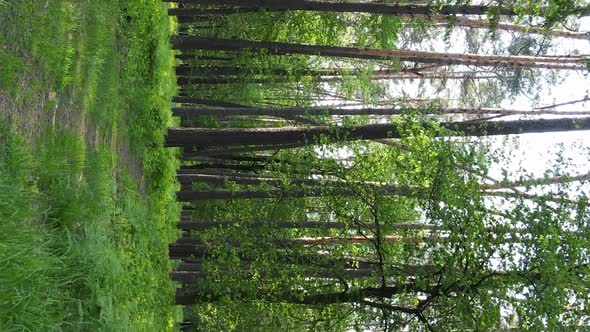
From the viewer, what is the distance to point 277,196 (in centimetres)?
1280

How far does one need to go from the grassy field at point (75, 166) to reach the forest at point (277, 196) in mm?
30

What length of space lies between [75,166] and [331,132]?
472 centimetres

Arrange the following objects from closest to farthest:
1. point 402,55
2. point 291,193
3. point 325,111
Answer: point 291,193
point 325,111
point 402,55

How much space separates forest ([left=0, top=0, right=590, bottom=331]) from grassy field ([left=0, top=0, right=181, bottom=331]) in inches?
1.2

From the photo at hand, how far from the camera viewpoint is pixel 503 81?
1628cm

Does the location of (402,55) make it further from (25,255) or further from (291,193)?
(25,255)

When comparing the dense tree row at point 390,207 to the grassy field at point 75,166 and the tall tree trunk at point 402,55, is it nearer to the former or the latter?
the tall tree trunk at point 402,55

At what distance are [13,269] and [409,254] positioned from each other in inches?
234

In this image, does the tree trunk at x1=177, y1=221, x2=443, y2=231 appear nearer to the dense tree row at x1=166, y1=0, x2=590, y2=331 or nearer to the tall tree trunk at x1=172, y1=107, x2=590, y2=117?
the dense tree row at x1=166, y1=0, x2=590, y2=331

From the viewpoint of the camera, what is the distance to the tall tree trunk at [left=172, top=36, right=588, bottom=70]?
13.4 m

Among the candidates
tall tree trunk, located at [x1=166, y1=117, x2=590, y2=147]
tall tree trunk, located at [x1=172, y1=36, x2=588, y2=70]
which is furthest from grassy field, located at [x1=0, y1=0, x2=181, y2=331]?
tall tree trunk, located at [x1=172, y1=36, x2=588, y2=70]

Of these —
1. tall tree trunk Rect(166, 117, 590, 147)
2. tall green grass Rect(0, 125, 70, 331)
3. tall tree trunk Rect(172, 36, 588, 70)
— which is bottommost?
tall green grass Rect(0, 125, 70, 331)

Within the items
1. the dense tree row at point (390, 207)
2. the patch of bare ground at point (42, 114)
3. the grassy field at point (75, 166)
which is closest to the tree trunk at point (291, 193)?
the dense tree row at point (390, 207)

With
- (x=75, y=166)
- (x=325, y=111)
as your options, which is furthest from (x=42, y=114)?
(x=325, y=111)
